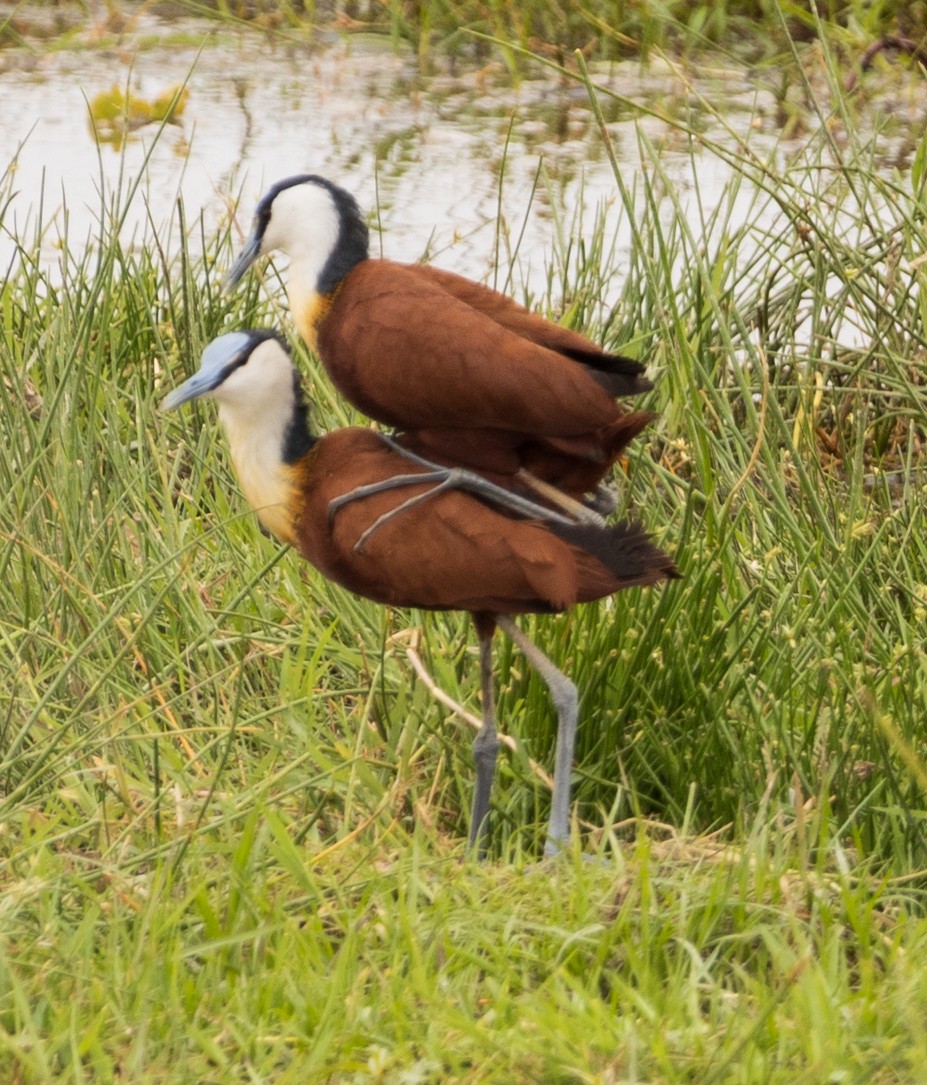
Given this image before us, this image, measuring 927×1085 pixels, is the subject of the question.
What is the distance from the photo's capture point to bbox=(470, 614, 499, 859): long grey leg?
1.98m

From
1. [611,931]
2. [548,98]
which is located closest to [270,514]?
[611,931]

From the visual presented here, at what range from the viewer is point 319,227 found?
6.00 ft

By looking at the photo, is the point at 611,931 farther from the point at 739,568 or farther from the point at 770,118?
the point at 770,118

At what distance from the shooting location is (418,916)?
175cm

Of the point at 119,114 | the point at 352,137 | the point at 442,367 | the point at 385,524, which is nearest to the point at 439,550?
the point at 385,524

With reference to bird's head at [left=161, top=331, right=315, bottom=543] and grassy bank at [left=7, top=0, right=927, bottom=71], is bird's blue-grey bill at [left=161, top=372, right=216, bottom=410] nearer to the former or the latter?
bird's head at [left=161, top=331, right=315, bottom=543]

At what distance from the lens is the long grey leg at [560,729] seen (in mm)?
1924

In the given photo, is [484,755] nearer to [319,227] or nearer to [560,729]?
[560,729]

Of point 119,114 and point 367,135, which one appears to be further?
point 367,135

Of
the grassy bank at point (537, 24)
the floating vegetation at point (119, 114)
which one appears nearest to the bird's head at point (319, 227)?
the floating vegetation at point (119, 114)

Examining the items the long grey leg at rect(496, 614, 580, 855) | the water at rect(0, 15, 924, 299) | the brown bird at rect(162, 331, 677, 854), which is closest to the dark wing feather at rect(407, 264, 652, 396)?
the brown bird at rect(162, 331, 677, 854)

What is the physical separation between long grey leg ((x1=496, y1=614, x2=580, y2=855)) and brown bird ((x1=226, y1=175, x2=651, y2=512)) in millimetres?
173

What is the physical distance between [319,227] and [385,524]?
32 centimetres

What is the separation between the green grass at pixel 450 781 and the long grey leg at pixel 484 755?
0.14 ft
